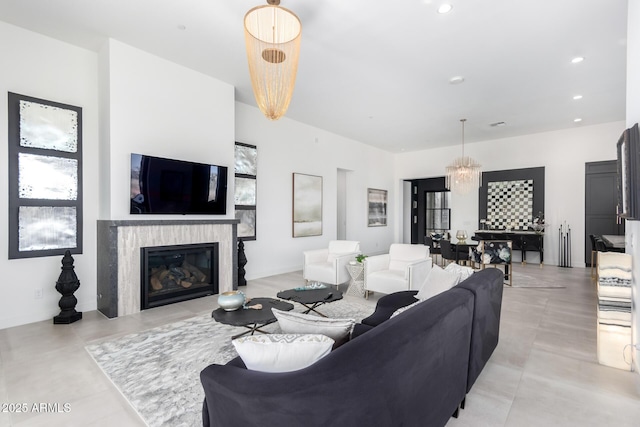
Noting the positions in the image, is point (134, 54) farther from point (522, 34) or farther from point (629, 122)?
point (629, 122)

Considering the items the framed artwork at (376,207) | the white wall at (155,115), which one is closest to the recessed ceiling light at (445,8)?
the white wall at (155,115)

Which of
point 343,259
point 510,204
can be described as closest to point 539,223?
point 510,204

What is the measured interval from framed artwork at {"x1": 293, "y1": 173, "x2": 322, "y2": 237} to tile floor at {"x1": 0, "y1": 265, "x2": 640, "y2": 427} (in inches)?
136

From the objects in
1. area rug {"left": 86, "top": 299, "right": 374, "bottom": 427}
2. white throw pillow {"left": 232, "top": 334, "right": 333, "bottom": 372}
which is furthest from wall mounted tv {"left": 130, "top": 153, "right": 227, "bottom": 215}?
white throw pillow {"left": 232, "top": 334, "right": 333, "bottom": 372}

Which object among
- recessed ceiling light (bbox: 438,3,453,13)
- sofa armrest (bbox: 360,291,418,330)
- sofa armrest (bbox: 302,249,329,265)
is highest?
recessed ceiling light (bbox: 438,3,453,13)

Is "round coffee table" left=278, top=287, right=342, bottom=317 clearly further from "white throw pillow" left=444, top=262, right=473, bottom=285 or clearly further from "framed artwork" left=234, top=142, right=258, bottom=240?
"framed artwork" left=234, top=142, right=258, bottom=240

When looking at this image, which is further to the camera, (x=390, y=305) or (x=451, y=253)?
(x=451, y=253)

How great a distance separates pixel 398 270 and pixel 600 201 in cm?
597

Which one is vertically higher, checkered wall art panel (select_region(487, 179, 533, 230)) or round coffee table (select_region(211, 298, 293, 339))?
checkered wall art panel (select_region(487, 179, 533, 230))

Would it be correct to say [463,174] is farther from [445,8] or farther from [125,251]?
[125,251]

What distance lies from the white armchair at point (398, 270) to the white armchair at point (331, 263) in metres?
0.55

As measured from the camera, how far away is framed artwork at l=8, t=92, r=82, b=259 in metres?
3.56

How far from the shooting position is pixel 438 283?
2672mm

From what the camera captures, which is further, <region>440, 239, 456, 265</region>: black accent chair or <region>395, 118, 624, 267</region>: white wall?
<region>395, 118, 624, 267</region>: white wall
